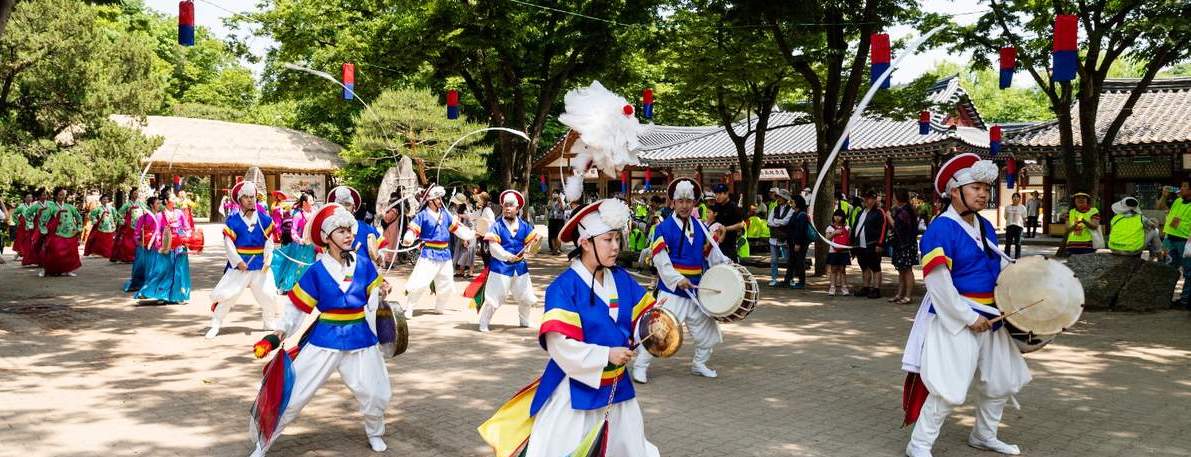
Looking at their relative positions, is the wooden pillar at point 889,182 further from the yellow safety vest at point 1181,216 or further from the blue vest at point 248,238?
the blue vest at point 248,238

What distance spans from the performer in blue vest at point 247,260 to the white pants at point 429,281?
1868 mm

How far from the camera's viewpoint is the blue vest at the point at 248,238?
9699mm

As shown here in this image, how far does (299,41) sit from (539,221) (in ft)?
70.4

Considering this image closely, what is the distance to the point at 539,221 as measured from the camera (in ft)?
134

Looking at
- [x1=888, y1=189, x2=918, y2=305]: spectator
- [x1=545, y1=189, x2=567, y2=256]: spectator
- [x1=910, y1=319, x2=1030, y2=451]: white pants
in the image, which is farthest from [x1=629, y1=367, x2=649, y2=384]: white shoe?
[x1=545, y1=189, x2=567, y2=256]: spectator

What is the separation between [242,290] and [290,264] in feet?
10.7

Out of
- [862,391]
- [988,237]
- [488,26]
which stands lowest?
[862,391]

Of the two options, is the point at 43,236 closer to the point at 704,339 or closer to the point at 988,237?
the point at 704,339

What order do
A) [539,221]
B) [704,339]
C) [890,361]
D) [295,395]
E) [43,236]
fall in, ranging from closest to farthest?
[295,395] < [704,339] < [890,361] < [43,236] < [539,221]

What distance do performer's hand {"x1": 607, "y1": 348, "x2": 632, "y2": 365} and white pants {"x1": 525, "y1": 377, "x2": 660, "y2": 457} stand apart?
0.90ft

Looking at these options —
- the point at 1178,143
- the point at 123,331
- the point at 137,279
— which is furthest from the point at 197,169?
the point at 1178,143

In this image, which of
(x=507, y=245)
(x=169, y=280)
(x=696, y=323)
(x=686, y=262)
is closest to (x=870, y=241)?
(x=507, y=245)

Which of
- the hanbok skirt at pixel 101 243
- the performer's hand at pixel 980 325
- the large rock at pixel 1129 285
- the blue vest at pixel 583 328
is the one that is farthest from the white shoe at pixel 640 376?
the hanbok skirt at pixel 101 243

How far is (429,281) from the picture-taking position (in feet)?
36.7
